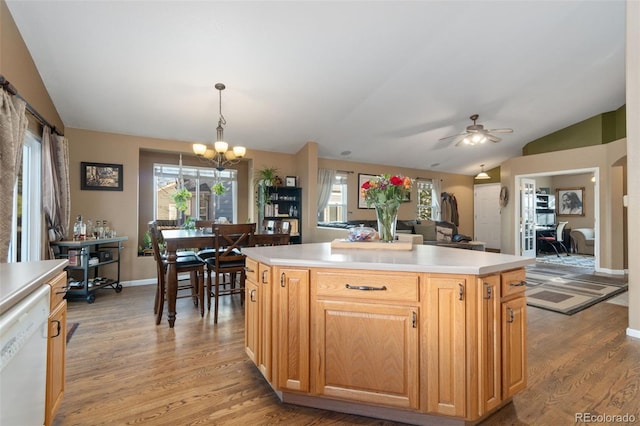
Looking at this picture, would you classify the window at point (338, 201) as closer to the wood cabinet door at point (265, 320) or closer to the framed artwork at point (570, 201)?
the wood cabinet door at point (265, 320)

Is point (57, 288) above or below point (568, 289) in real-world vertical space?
above

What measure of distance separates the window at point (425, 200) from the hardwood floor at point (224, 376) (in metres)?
5.41

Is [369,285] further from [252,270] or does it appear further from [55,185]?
[55,185]

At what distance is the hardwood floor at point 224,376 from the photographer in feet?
5.40

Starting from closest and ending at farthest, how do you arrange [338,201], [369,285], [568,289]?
[369,285] < [568,289] < [338,201]

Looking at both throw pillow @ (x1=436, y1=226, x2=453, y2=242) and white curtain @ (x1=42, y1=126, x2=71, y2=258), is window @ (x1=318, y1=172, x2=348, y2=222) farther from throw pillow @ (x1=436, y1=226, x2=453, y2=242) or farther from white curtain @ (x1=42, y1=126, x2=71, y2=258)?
white curtain @ (x1=42, y1=126, x2=71, y2=258)

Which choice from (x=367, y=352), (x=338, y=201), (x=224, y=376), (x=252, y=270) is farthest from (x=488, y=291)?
(x=338, y=201)

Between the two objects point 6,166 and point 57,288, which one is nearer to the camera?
point 57,288

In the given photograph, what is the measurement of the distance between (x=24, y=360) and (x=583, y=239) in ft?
36.2

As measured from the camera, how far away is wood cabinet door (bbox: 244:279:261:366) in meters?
1.89

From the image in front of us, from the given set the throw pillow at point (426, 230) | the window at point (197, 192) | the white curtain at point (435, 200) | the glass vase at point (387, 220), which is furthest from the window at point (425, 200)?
the glass vase at point (387, 220)

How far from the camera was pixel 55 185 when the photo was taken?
142 inches

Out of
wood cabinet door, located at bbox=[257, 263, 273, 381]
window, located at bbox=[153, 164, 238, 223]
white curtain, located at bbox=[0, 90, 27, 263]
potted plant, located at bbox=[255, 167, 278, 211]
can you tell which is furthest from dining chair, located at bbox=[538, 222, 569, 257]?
white curtain, located at bbox=[0, 90, 27, 263]

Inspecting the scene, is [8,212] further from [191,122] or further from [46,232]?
[191,122]
